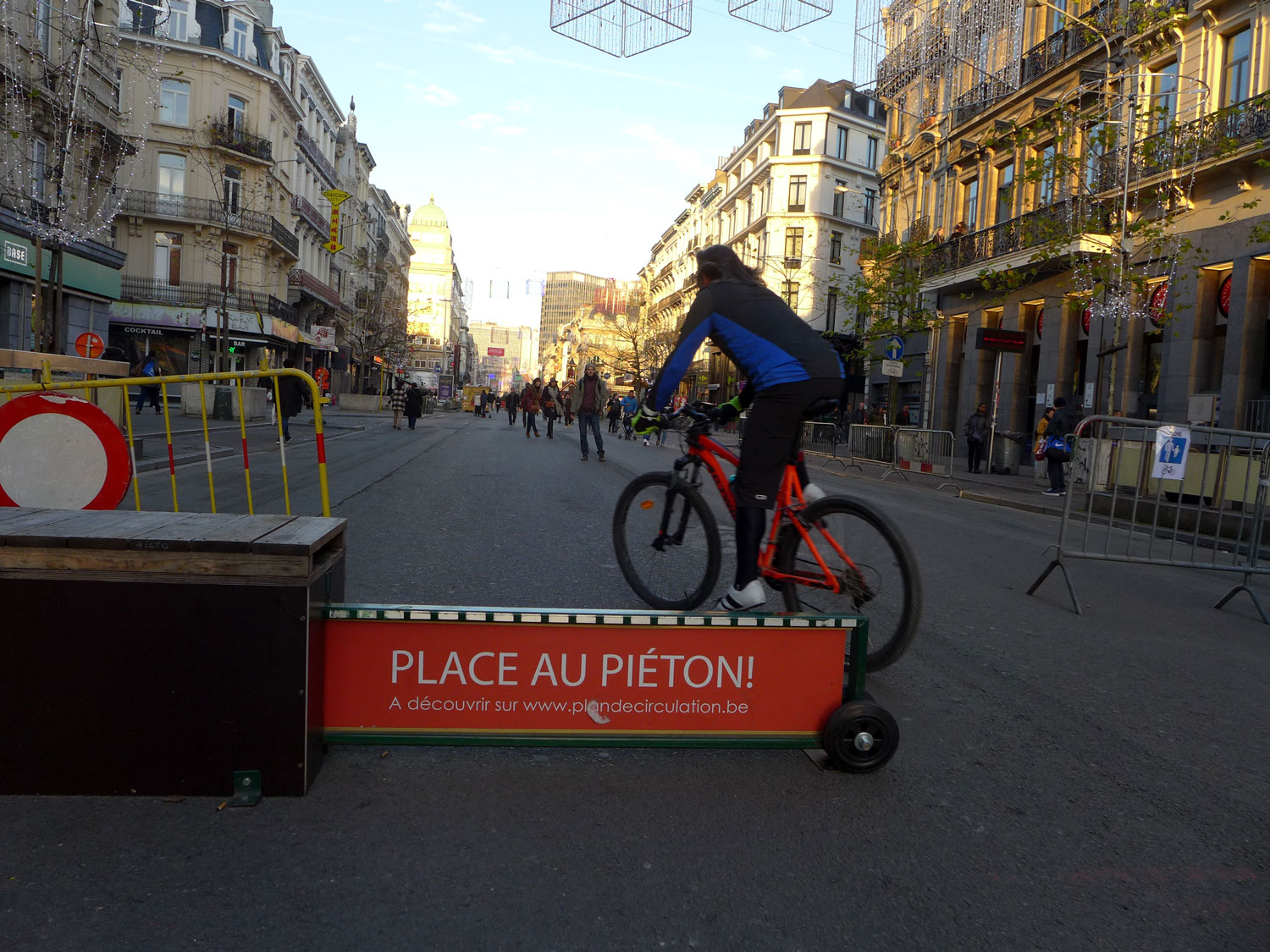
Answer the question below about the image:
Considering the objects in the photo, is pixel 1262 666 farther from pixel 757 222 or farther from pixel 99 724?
pixel 757 222

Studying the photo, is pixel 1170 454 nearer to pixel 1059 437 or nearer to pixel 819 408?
pixel 819 408

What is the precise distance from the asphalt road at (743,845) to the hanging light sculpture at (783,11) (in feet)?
27.9

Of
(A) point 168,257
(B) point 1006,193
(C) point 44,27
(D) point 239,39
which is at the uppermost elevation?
(D) point 239,39

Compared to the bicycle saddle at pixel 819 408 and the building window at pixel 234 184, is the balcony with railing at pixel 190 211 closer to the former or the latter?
the building window at pixel 234 184

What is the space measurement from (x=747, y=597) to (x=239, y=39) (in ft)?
157

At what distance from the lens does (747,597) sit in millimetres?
4113

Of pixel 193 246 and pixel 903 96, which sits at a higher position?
pixel 903 96

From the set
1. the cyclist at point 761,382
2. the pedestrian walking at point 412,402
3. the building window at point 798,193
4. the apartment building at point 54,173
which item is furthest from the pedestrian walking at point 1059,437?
the building window at point 798,193

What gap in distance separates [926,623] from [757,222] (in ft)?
218

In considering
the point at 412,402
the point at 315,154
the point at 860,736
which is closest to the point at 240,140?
the point at 315,154

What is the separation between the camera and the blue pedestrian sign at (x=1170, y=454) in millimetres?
7062

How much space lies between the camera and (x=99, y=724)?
2.66 m

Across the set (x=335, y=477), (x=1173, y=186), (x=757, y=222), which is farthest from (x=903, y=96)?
(x=335, y=477)

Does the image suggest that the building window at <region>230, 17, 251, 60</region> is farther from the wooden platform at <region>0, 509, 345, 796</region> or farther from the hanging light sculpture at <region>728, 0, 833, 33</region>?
the wooden platform at <region>0, 509, 345, 796</region>
